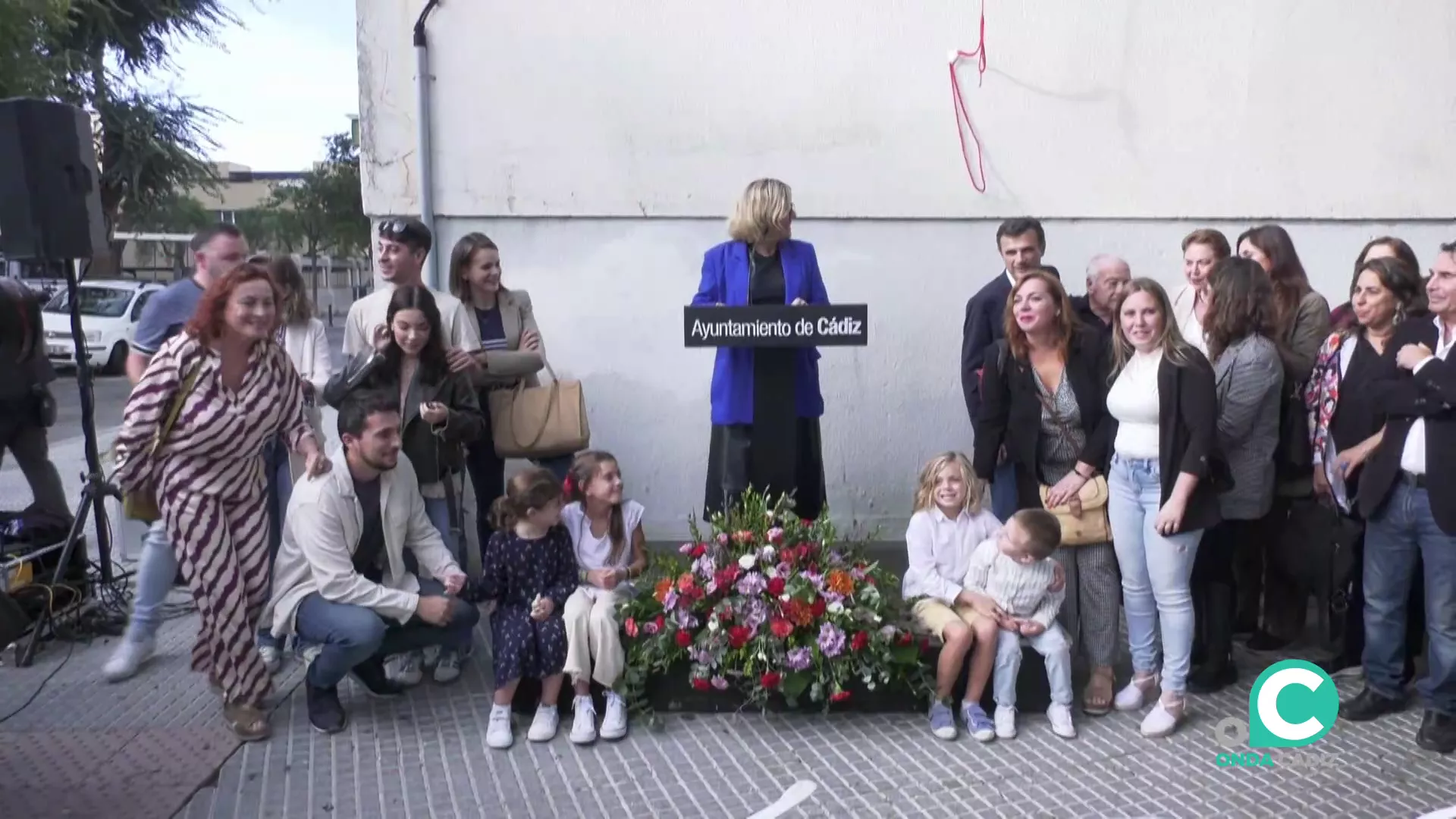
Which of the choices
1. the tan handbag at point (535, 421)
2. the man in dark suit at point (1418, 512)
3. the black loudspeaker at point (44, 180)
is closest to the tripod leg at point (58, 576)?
the black loudspeaker at point (44, 180)

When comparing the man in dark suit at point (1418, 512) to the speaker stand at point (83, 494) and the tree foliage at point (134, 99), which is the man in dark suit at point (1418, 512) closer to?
the speaker stand at point (83, 494)

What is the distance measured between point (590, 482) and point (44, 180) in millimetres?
3152

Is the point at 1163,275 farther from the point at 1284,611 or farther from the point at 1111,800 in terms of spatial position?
the point at 1111,800

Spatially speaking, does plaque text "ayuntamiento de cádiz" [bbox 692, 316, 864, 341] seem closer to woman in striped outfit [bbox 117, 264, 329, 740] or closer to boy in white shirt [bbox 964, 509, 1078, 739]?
boy in white shirt [bbox 964, 509, 1078, 739]

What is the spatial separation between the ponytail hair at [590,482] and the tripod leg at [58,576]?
2.46 metres

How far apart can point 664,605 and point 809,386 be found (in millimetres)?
1180

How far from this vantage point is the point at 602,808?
11.5ft

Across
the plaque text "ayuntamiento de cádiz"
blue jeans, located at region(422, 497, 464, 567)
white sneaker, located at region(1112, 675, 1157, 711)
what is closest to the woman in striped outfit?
blue jeans, located at region(422, 497, 464, 567)

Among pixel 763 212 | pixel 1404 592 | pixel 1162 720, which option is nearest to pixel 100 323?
pixel 763 212

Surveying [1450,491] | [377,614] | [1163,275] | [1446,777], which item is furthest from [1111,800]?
[1163,275]

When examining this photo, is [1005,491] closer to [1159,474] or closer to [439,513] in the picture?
[1159,474]

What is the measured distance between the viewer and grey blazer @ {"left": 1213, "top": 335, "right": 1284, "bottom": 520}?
13.7ft

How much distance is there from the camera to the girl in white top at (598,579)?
13.2 ft

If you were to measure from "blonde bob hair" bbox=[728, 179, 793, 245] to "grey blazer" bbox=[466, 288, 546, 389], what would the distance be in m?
1.16
